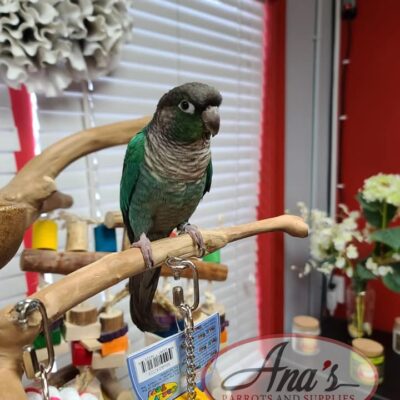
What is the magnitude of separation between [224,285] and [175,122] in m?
0.92

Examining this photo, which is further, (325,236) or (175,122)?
(325,236)

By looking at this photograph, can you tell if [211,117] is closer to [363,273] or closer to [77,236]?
[77,236]

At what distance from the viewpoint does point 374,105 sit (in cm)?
137

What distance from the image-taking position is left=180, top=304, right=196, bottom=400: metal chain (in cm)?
42

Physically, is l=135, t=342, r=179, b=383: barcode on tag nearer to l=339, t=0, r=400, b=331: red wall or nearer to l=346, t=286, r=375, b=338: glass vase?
l=346, t=286, r=375, b=338: glass vase

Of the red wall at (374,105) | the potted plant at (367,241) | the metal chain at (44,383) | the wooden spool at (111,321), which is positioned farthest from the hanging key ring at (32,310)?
the red wall at (374,105)

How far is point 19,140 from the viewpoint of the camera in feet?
2.69

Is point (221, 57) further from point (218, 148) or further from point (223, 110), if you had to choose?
point (218, 148)

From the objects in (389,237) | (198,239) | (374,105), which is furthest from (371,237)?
(198,239)

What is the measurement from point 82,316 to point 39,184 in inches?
9.4

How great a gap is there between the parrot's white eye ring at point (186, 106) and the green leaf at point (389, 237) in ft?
2.79

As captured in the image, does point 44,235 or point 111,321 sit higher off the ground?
point 44,235

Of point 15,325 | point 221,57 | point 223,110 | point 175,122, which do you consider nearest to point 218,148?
point 223,110

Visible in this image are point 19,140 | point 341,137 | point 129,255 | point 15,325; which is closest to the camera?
point 15,325
